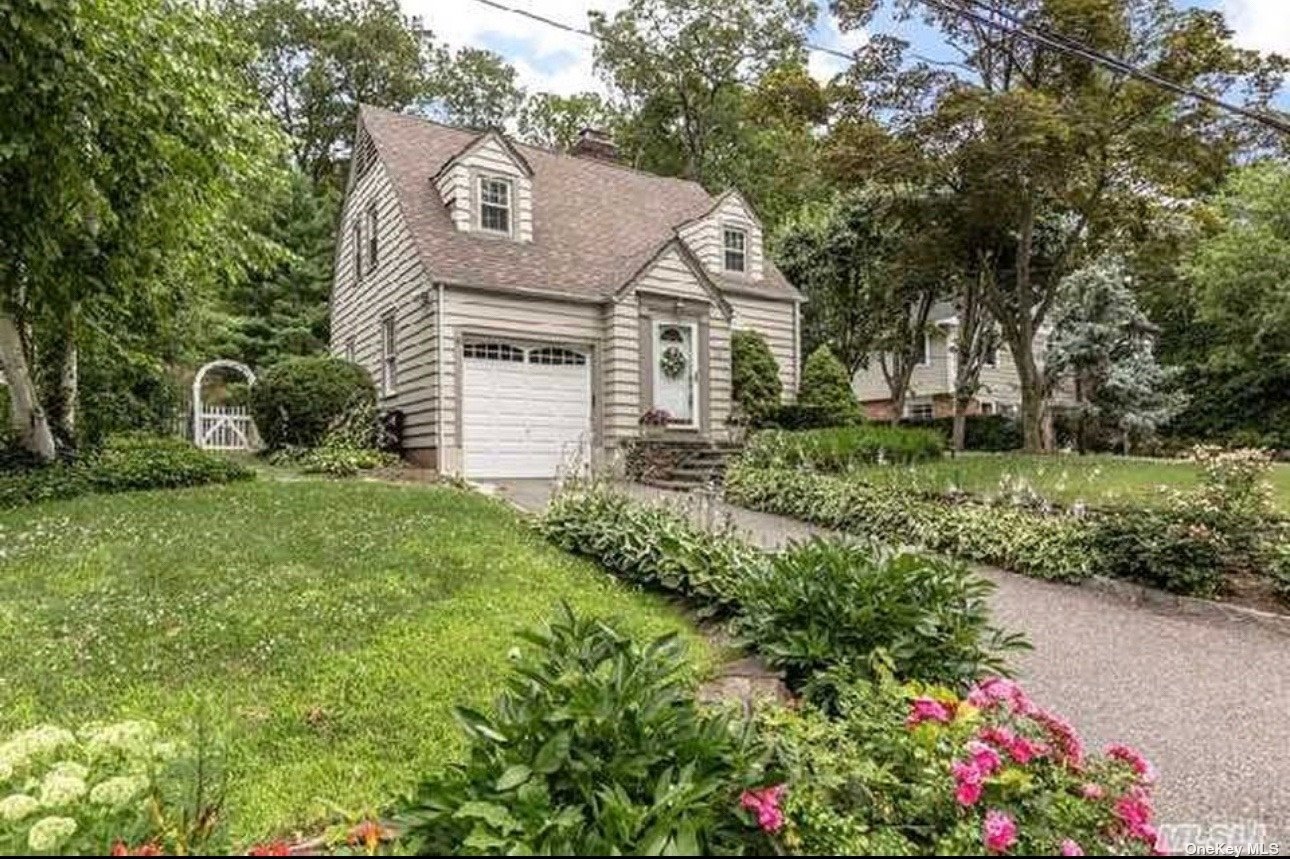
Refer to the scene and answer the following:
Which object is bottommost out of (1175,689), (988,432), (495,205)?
(1175,689)

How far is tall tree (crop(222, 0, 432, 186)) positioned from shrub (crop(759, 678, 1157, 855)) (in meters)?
30.2

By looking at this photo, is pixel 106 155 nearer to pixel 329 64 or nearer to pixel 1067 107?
pixel 1067 107

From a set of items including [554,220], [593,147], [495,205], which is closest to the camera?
[495,205]

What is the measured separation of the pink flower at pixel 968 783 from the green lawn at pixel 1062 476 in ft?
26.4

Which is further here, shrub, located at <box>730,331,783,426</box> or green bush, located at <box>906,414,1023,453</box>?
green bush, located at <box>906,414,1023,453</box>

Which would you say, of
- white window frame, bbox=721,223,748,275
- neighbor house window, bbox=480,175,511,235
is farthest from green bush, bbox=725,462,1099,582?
white window frame, bbox=721,223,748,275

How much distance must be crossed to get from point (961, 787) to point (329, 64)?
32403 millimetres

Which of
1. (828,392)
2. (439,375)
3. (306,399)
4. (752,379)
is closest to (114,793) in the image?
(439,375)

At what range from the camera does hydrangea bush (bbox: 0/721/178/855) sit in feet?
6.14

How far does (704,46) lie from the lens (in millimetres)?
28109

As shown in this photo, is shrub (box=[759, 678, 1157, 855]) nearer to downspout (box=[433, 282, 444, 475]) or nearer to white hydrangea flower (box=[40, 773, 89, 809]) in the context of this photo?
white hydrangea flower (box=[40, 773, 89, 809])

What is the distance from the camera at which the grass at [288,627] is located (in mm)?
3383

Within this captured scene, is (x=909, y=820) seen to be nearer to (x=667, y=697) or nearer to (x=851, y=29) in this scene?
(x=667, y=697)

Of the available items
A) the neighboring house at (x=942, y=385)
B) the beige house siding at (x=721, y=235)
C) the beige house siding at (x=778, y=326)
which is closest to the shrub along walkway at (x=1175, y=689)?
the beige house siding at (x=778, y=326)
